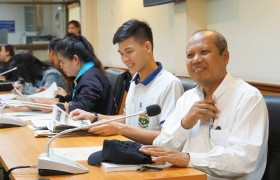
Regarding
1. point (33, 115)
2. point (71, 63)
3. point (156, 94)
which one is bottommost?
point (33, 115)

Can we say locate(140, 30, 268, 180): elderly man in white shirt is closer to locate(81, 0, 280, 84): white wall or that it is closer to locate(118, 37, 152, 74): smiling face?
locate(118, 37, 152, 74): smiling face

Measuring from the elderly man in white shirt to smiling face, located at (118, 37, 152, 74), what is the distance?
0.45m

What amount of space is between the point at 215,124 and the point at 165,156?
0.34 metres

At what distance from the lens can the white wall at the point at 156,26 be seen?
4367 millimetres

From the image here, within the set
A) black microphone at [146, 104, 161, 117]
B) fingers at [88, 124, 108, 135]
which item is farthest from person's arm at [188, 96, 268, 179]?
fingers at [88, 124, 108, 135]

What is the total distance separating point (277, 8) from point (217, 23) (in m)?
0.84

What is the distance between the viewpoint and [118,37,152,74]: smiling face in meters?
2.56

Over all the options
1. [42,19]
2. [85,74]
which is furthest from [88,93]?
[42,19]

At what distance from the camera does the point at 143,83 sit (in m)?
2.59

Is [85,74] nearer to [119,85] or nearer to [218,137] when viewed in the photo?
[119,85]

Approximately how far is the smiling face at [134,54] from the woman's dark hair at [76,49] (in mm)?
598

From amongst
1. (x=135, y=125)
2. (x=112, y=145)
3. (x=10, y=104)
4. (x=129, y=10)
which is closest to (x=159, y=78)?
(x=135, y=125)

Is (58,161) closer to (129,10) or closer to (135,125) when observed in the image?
(135,125)

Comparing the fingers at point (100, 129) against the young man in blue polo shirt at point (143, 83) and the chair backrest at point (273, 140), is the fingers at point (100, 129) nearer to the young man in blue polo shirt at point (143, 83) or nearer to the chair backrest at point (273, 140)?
the young man in blue polo shirt at point (143, 83)
